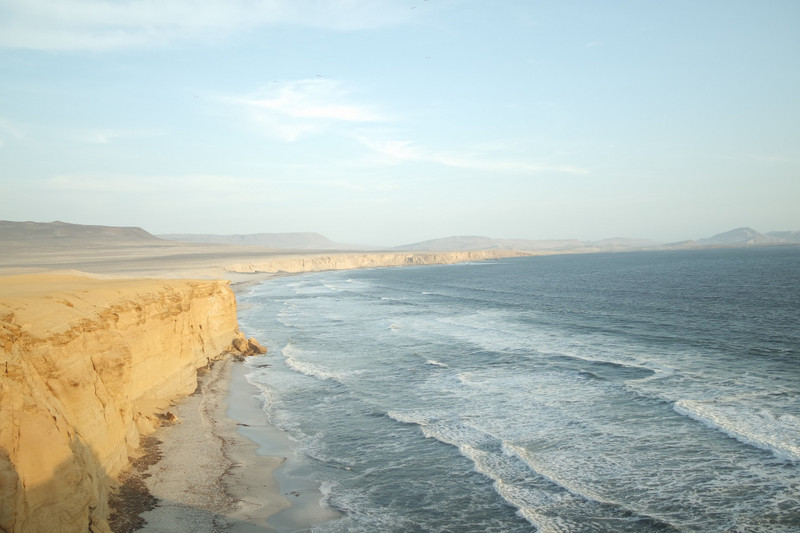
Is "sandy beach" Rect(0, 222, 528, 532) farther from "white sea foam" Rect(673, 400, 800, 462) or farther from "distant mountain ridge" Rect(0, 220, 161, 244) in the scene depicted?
"distant mountain ridge" Rect(0, 220, 161, 244)

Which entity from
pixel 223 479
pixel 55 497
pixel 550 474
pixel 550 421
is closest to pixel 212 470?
pixel 223 479

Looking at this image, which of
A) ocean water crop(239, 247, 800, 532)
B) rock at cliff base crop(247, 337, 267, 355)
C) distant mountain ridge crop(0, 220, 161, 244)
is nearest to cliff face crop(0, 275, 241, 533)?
ocean water crop(239, 247, 800, 532)

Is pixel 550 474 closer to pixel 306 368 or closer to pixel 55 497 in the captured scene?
pixel 55 497

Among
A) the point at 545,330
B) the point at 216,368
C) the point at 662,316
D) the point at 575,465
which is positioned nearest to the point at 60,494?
the point at 575,465

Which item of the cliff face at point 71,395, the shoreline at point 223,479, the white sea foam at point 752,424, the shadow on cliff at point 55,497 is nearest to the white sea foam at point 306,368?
the shoreline at point 223,479

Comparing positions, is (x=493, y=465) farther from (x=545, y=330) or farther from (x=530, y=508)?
(x=545, y=330)
